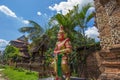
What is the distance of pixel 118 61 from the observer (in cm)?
321

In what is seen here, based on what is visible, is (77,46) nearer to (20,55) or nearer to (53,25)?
(53,25)

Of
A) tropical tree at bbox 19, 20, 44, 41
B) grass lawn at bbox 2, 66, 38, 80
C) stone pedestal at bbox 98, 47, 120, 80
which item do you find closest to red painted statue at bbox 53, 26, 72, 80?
stone pedestal at bbox 98, 47, 120, 80

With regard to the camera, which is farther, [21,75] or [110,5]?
[21,75]

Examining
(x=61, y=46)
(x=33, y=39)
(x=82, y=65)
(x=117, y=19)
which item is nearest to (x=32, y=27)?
(x=33, y=39)

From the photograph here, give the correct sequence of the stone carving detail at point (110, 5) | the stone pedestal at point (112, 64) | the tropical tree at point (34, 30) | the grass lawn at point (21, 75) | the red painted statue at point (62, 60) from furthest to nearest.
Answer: the tropical tree at point (34, 30), the grass lawn at point (21, 75), the red painted statue at point (62, 60), the stone carving detail at point (110, 5), the stone pedestal at point (112, 64)

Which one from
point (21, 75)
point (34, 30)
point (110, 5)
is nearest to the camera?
point (110, 5)

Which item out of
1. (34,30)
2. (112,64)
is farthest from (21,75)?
(112,64)

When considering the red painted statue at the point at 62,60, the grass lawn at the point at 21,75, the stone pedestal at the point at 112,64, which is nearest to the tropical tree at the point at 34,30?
the grass lawn at the point at 21,75

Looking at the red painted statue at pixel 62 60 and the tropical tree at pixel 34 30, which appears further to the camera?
the tropical tree at pixel 34 30

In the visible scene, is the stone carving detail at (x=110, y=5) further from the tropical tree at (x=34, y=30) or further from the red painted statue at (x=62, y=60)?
the tropical tree at (x=34, y=30)

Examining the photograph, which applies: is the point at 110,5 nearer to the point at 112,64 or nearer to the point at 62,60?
the point at 112,64

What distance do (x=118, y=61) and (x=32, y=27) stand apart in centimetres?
1997

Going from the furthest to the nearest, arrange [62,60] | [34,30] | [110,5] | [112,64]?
[34,30]
[62,60]
[110,5]
[112,64]

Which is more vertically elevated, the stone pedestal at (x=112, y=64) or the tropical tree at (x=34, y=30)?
the tropical tree at (x=34, y=30)
